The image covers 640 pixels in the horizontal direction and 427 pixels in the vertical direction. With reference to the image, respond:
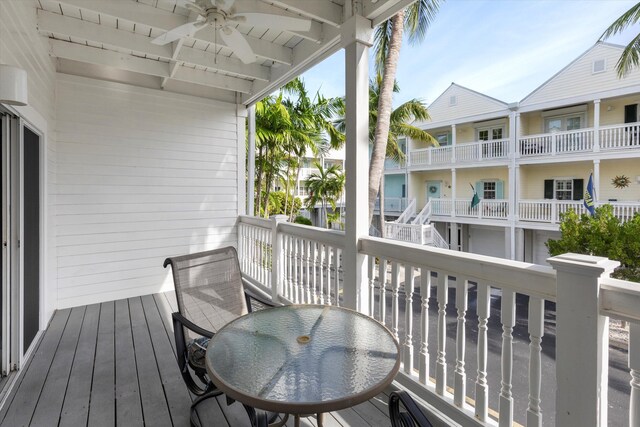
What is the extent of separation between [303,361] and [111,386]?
1.93 meters

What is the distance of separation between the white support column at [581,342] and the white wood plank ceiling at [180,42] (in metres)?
2.18

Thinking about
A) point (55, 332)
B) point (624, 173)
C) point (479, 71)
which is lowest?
point (55, 332)

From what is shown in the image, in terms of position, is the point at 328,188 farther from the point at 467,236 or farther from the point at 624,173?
the point at 624,173

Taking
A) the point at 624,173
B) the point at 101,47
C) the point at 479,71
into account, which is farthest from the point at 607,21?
the point at 101,47

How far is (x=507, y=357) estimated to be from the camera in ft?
5.24

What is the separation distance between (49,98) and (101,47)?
0.86 m

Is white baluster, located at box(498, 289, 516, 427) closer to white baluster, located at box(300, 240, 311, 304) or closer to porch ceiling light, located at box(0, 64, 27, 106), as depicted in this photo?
white baluster, located at box(300, 240, 311, 304)

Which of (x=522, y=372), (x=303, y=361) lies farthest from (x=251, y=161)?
(x=522, y=372)

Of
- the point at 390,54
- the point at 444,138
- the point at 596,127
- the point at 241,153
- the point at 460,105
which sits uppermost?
the point at 460,105

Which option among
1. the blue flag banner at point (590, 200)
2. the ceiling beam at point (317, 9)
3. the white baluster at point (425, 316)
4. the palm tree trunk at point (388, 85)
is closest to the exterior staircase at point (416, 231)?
the blue flag banner at point (590, 200)

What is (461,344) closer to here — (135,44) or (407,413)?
(407,413)

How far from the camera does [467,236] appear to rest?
46.4 feet

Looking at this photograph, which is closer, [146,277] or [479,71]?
[146,277]

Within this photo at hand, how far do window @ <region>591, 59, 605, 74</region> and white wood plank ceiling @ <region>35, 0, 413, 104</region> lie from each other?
11.7m
